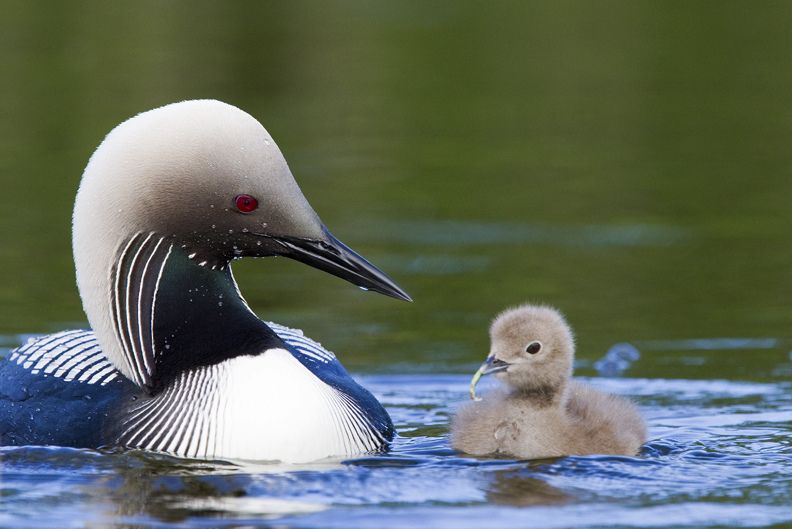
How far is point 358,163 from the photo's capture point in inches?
562

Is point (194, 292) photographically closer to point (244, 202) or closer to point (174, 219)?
point (174, 219)

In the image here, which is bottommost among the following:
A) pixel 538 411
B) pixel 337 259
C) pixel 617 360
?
pixel 538 411

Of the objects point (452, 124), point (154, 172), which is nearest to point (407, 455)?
point (154, 172)

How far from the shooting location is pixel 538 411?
20.1 ft

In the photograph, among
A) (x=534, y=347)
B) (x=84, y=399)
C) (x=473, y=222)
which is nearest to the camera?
(x=84, y=399)

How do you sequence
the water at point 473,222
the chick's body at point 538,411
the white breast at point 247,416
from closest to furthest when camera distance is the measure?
the water at point 473,222
the white breast at point 247,416
the chick's body at point 538,411

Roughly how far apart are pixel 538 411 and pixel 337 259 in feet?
3.28

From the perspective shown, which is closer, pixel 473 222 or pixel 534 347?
pixel 534 347

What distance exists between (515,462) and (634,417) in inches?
22.1

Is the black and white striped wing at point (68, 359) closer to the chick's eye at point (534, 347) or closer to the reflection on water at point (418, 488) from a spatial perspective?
the reflection on water at point (418, 488)

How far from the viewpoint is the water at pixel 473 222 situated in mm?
5465

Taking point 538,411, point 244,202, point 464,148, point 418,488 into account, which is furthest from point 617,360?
point 464,148

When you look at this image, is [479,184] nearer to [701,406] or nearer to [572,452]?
[701,406]

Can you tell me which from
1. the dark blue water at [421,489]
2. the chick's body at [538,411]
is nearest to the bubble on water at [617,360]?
the dark blue water at [421,489]
